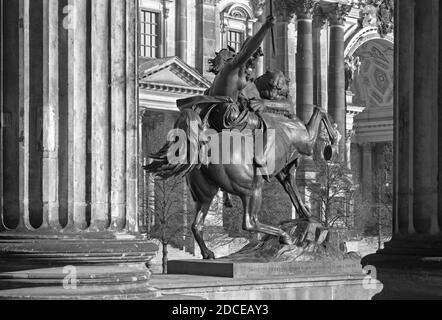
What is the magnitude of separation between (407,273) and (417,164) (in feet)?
3.71

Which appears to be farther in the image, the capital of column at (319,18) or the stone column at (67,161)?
the capital of column at (319,18)

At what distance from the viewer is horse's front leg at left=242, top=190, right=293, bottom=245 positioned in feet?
54.8

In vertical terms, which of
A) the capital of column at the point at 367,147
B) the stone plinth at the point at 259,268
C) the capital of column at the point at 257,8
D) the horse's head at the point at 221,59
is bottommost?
the stone plinth at the point at 259,268

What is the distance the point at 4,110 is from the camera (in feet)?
36.1

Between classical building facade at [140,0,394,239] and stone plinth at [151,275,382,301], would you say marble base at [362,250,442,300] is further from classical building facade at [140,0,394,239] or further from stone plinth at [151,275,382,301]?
classical building facade at [140,0,394,239]

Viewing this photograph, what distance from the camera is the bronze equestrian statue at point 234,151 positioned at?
53.1 ft

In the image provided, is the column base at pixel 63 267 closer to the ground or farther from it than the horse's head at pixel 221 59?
closer to the ground

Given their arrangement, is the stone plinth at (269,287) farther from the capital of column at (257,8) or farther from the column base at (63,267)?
the capital of column at (257,8)

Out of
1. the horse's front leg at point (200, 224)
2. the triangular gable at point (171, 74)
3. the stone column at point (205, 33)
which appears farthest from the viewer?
the stone column at point (205, 33)

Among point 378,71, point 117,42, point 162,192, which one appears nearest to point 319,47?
point 378,71

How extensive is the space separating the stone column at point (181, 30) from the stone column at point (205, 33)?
0.97 metres

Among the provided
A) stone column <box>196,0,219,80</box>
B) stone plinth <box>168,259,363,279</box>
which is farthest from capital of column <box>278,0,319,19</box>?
stone plinth <box>168,259,363,279</box>

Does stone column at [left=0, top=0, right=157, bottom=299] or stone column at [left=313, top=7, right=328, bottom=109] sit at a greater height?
stone column at [left=313, top=7, right=328, bottom=109]

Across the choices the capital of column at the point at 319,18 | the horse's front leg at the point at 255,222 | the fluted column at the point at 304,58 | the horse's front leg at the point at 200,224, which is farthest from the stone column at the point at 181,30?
the horse's front leg at the point at 255,222
